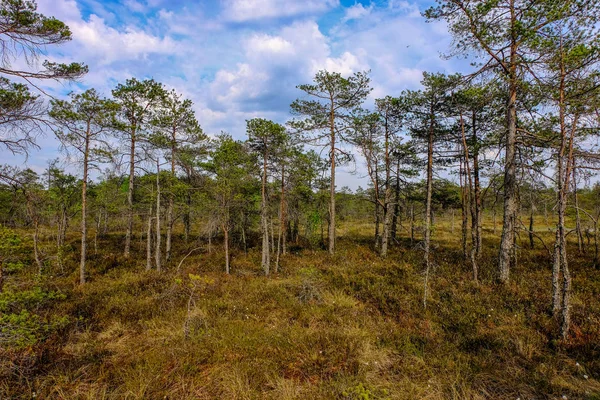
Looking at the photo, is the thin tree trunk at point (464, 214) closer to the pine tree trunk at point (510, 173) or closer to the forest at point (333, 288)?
the forest at point (333, 288)

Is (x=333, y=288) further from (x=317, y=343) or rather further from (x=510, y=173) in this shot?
(x=510, y=173)

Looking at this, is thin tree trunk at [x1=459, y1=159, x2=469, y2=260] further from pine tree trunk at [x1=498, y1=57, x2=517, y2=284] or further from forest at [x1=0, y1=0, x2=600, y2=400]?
pine tree trunk at [x1=498, y1=57, x2=517, y2=284]

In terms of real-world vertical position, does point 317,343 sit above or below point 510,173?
below

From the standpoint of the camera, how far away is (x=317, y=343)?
643cm

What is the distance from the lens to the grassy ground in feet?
15.7

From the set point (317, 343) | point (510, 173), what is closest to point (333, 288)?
point (317, 343)

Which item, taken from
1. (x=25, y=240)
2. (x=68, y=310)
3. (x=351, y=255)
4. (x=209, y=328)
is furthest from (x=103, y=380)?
(x=351, y=255)

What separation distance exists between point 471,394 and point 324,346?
3082mm

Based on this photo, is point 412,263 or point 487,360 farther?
point 412,263

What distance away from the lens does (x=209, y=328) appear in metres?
7.36

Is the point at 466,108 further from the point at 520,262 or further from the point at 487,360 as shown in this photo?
the point at 487,360

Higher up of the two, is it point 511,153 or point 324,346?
point 511,153

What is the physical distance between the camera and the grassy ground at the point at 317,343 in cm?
480

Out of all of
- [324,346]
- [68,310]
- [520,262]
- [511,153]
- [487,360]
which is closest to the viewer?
[487,360]
